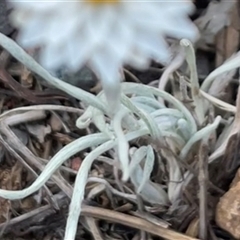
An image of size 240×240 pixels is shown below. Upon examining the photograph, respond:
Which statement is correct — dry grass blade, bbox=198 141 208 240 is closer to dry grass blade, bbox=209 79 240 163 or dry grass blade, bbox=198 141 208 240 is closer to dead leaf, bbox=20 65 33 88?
dry grass blade, bbox=209 79 240 163

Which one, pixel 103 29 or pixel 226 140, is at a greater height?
pixel 103 29

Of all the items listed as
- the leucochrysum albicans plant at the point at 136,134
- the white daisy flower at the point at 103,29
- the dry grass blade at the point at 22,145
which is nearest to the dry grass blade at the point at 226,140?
the leucochrysum albicans plant at the point at 136,134

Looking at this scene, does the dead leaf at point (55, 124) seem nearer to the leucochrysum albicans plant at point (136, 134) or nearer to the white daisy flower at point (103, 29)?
the leucochrysum albicans plant at point (136, 134)

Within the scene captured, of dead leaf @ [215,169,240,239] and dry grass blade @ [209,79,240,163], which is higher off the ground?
dry grass blade @ [209,79,240,163]

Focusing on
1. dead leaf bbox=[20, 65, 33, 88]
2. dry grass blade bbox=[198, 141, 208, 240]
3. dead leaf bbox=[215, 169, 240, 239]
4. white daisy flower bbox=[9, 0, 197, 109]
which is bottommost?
dead leaf bbox=[215, 169, 240, 239]

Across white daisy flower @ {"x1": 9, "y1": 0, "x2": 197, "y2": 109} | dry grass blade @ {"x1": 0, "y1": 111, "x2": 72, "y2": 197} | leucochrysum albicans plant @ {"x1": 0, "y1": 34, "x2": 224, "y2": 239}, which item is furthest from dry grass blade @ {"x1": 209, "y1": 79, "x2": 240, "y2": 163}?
white daisy flower @ {"x1": 9, "y1": 0, "x2": 197, "y2": 109}

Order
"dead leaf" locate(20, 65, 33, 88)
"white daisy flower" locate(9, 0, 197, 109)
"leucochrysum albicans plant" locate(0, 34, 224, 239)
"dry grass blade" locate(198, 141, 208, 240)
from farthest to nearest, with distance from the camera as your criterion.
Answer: "dead leaf" locate(20, 65, 33, 88) < "dry grass blade" locate(198, 141, 208, 240) < "leucochrysum albicans plant" locate(0, 34, 224, 239) < "white daisy flower" locate(9, 0, 197, 109)

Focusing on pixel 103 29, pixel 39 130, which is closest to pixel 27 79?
pixel 39 130

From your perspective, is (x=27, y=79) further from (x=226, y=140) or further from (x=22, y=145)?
(x=226, y=140)
